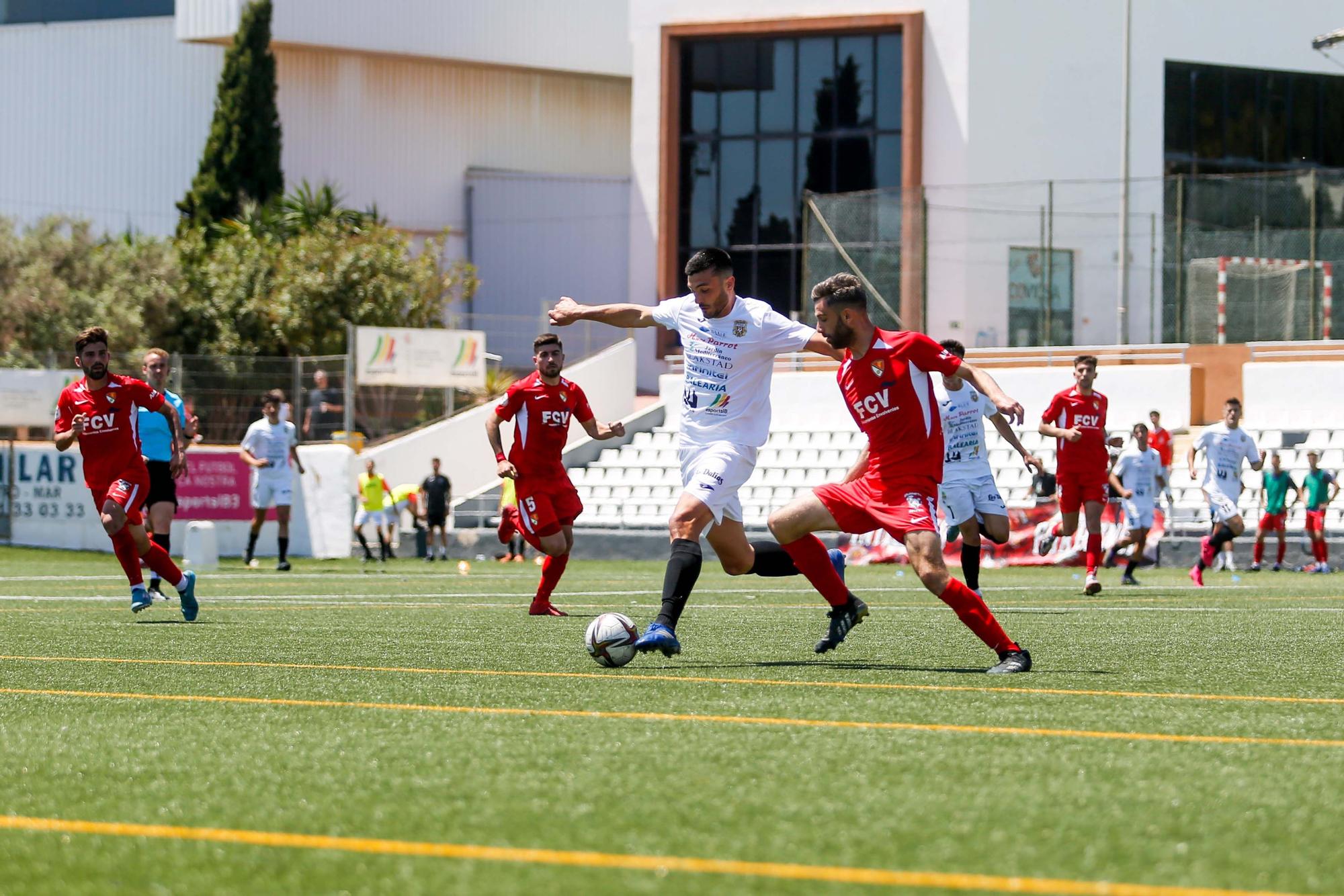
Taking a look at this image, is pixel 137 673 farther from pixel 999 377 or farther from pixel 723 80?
pixel 723 80

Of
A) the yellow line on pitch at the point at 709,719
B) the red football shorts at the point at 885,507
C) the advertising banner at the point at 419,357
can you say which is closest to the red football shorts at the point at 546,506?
the red football shorts at the point at 885,507

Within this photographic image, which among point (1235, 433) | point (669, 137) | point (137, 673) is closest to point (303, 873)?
point (137, 673)

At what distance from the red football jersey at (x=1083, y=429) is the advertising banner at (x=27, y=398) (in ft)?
61.5

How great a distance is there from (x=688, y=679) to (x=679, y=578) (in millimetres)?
714

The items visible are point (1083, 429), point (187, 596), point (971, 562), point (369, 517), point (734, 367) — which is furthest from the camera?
point (369, 517)

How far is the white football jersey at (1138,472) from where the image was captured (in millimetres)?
22453

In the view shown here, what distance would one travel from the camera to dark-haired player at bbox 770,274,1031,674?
8.28 metres

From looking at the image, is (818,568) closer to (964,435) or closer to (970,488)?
(970,488)

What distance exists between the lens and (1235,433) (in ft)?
68.6

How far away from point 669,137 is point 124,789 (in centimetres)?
4165

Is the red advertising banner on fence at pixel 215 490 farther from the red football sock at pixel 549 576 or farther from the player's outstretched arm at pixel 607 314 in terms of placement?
the player's outstretched arm at pixel 607 314

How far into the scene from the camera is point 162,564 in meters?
12.5

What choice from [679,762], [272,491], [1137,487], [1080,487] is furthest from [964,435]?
[272,491]

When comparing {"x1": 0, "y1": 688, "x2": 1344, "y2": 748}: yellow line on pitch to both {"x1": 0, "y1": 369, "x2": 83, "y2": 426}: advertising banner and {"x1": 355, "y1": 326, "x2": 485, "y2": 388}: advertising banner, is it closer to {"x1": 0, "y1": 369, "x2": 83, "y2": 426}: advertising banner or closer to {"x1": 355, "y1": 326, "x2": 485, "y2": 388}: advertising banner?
{"x1": 0, "y1": 369, "x2": 83, "y2": 426}: advertising banner
